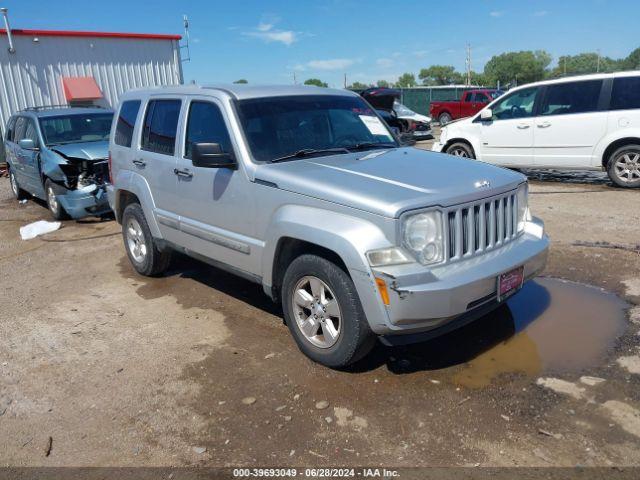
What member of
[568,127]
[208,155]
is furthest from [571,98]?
[208,155]

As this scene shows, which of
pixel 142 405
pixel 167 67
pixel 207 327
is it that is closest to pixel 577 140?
pixel 207 327

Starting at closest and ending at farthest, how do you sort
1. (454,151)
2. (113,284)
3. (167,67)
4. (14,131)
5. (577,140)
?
(113,284) → (577,140) → (14,131) → (454,151) → (167,67)

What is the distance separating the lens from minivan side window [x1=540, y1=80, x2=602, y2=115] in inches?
373

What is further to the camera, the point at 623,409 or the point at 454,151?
the point at 454,151

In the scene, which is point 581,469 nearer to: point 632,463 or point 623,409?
point 632,463

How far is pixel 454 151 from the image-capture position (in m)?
11.5

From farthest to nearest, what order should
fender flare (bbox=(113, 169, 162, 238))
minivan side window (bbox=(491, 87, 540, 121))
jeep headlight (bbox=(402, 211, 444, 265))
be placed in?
minivan side window (bbox=(491, 87, 540, 121)) → fender flare (bbox=(113, 169, 162, 238)) → jeep headlight (bbox=(402, 211, 444, 265))

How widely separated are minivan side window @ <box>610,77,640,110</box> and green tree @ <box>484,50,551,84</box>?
10381 cm

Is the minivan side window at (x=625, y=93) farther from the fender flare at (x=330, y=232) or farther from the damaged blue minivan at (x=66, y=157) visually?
the damaged blue minivan at (x=66, y=157)

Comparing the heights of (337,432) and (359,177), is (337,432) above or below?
below

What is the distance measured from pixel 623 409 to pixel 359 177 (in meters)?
2.12

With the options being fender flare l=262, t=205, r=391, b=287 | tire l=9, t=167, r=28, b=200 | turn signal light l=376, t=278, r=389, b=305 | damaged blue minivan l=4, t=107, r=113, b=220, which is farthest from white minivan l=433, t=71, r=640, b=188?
tire l=9, t=167, r=28, b=200

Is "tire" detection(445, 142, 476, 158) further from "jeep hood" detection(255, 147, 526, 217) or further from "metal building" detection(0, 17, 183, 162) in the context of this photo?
"metal building" detection(0, 17, 183, 162)

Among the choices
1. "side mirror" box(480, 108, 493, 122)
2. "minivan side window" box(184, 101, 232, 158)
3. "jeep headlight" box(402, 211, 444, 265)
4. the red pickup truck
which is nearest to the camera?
"jeep headlight" box(402, 211, 444, 265)
